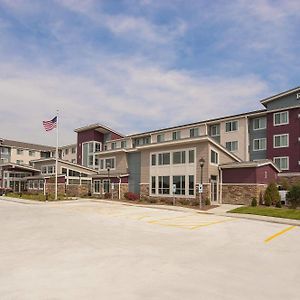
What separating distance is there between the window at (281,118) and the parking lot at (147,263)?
1129 inches

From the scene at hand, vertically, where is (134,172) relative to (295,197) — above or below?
above

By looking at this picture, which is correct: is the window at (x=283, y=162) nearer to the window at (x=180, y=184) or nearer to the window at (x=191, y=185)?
the window at (x=191, y=185)

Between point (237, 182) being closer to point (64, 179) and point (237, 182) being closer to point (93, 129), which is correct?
point (64, 179)

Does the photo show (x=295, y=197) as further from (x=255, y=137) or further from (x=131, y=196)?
(x=255, y=137)

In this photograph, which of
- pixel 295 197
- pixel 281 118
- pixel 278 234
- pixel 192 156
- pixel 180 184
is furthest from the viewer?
pixel 281 118

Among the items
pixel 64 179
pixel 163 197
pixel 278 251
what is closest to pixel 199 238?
pixel 278 251

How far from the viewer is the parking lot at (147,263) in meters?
6.82

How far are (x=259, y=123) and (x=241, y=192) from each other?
50.8 ft

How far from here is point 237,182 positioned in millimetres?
31953

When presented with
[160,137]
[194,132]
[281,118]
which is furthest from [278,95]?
[160,137]

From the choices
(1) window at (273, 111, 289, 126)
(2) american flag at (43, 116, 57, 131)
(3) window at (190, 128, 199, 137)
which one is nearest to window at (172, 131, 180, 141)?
(3) window at (190, 128, 199, 137)

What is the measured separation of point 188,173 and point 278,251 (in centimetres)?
2127

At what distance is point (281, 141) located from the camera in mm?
41094

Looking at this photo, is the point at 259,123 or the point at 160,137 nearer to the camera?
the point at 259,123
